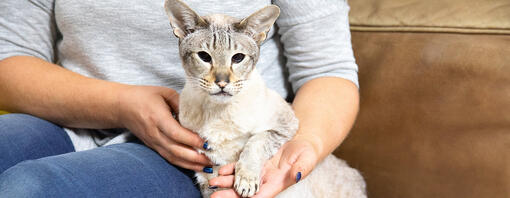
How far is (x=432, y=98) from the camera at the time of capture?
49.6 inches

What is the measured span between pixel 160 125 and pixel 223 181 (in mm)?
222

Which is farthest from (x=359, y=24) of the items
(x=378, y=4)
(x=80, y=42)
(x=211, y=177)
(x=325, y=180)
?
(x=80, y=42)

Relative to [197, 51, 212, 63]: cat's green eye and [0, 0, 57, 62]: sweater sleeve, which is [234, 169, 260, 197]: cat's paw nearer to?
[197, 51, 212, 63]: cat's green eye

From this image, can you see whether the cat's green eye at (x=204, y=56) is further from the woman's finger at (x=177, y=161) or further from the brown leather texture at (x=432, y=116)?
the brown leather texture at (x=432, y=116)

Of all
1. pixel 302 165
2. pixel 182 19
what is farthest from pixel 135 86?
pixel 302 165

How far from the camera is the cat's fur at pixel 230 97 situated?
3.02 ft

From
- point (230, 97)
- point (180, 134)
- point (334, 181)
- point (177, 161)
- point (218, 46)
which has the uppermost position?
point (218, 46)

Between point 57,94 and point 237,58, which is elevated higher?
point 237,58

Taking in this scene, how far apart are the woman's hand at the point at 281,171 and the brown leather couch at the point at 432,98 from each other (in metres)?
0.43

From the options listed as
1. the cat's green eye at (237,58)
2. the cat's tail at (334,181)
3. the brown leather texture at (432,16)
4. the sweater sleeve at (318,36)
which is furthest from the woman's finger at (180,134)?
the brown leather texture at (432,16)

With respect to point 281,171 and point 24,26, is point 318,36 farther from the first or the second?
point 24,26

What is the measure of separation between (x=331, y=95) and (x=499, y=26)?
514 mm

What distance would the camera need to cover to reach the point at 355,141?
1.45m

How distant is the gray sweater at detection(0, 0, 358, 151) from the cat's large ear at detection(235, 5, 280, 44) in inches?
10.5
